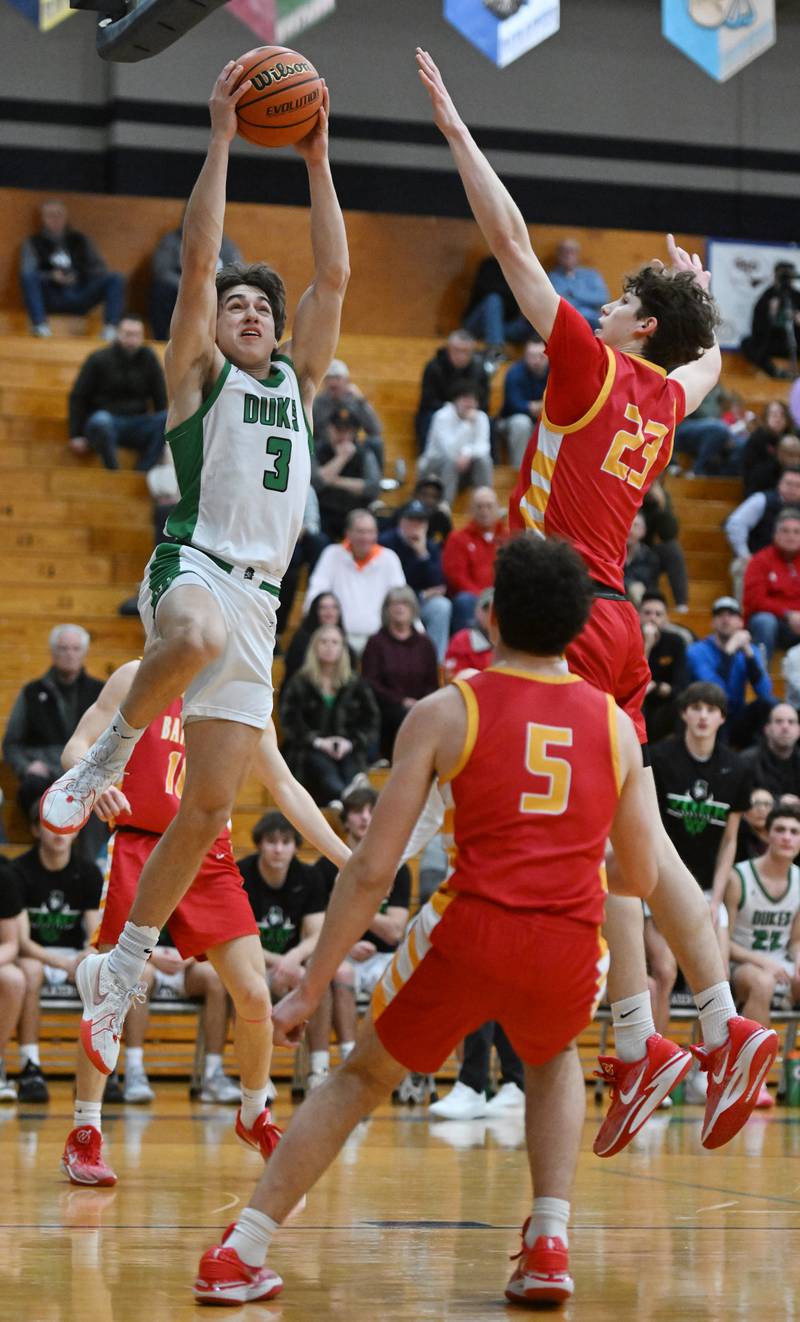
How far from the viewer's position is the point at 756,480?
17266 mm

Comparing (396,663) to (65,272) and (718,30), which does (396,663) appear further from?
(65,272)

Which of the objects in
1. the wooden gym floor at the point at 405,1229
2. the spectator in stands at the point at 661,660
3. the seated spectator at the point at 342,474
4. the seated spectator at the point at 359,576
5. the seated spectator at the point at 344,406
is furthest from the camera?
the seated spectator at the point at 344,406

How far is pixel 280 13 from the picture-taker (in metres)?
15.9

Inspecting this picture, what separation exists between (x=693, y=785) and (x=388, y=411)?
28.4 ft

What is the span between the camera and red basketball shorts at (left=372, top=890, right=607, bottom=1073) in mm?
4203

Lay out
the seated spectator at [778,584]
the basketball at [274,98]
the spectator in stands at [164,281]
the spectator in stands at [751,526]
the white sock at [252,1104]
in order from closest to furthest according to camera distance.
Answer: the basketball at [274,98], the white sock at [252,1104], the seated spectator at [778,584], the spectator in stands at [751,526], the spectator in stands at [164,281]

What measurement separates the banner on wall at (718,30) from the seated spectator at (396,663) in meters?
6.46

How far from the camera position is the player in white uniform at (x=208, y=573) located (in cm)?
549

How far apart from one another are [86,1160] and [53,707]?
650cm

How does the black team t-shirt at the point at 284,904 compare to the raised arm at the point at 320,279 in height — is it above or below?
below

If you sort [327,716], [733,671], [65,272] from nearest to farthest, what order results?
[327,716]
[733,671]
[65,272]

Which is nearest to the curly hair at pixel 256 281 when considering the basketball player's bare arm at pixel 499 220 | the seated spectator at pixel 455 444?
the basketball player's bare arm at pixel 499 220

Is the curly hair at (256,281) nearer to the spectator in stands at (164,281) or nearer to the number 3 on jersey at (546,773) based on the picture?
the number 3 on jersey at (546,773)

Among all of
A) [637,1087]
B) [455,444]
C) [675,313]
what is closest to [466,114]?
[455,444]
